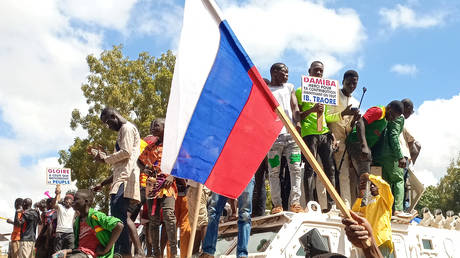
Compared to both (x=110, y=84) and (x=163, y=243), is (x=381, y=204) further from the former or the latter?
(x=110, y=84)

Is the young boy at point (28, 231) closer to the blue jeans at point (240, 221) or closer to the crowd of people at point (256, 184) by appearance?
the crowd of people at point (256, 184)

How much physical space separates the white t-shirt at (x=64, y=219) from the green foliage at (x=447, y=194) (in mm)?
36181

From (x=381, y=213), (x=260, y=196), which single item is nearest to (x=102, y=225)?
(x=260, y=196)

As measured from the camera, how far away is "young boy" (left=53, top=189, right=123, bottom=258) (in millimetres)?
5016

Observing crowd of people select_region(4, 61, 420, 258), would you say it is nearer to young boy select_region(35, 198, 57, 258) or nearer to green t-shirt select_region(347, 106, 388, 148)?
green t-shirt select_region(347, 106, 388, 148)

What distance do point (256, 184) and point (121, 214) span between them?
2.09m

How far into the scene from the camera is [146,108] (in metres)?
20.6

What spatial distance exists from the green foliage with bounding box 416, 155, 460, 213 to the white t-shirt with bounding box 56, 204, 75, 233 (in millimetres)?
36181

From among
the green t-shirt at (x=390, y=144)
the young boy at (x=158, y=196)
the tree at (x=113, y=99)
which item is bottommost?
the young boy at (x=158, y=196)

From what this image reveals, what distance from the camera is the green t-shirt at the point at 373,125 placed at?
25.9ft

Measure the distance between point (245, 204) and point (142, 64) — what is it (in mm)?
17116

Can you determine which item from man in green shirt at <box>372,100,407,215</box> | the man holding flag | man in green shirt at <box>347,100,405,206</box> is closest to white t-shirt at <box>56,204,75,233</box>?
man in green shirt at <box>347,100,405,206</box>

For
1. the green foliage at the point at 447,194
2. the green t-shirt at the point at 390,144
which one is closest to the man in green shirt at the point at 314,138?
the green t-shirt at the point at 390,144

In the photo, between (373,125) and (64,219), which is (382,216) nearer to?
(373,125)
